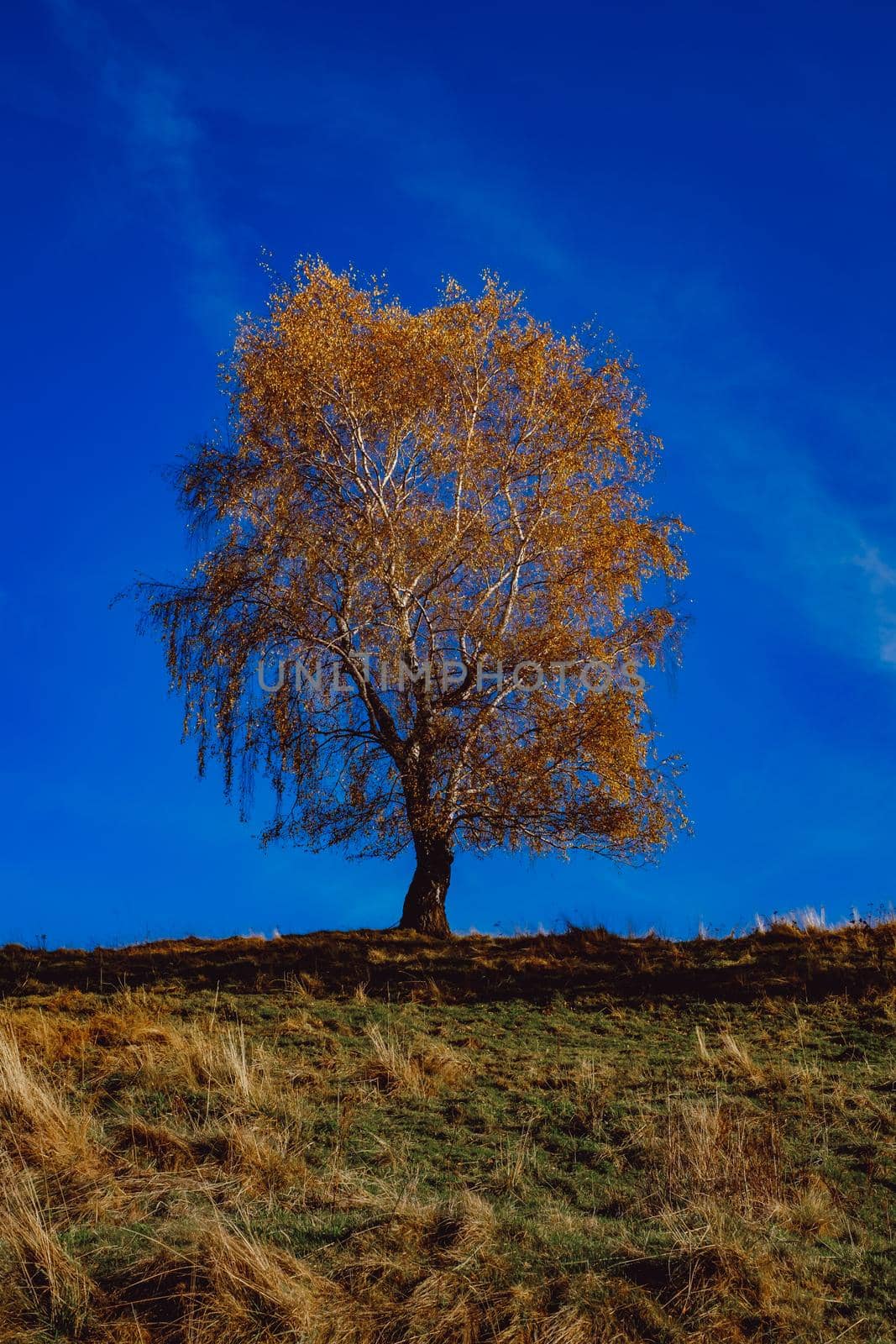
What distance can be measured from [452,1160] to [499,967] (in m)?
7.68

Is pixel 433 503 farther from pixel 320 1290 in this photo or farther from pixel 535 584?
pixel 320 1290

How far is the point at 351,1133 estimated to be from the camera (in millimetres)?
8781

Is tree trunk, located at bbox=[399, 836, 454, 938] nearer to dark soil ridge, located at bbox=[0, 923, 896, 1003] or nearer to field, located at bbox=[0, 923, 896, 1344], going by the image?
dark soil ridge, located at bbox=[0, 923, 896, 1003]

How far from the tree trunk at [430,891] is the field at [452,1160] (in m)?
3.90

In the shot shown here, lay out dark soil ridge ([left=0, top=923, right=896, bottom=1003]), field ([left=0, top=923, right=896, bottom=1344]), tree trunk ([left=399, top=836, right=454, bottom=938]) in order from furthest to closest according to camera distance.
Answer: tree trunk ([left=399, top=836, right=454, bottom=938]) → dark soil ridge ([left=0, top=923, right=896, bottom=1003]) → field ([left=0, top=923, right=896, bottom=1344])

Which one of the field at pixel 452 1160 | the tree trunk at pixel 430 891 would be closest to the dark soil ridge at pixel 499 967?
the field at pixel 452 1160

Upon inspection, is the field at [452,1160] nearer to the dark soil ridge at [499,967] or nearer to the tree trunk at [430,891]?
the dark soil ridge at [499,967]

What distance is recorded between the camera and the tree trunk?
19.1 m

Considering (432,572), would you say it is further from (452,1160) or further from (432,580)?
(452,1160)

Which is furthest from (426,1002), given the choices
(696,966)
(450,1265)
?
(450,1265)

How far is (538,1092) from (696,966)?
6.49 meters

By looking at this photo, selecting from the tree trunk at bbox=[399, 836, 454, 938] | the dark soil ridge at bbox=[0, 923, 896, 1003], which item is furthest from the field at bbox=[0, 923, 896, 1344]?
the tree trunk at bbox=[399, 836, 454, 938]

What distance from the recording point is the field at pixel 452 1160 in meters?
5.80

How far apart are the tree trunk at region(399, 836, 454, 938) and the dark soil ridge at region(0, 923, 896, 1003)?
24.1 inches
